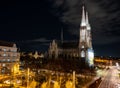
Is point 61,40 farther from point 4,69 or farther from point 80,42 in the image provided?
point 4,69

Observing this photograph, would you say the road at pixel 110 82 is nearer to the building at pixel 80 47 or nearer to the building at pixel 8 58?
the building at pixel 8 58

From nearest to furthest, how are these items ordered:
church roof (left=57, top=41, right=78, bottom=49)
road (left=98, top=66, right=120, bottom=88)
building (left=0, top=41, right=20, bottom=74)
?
road (left=98, top=66, right=120, bottom=88) → building (left=0, top=41, right=20, bottom=74) → church roof (left=57, top=41, right=78, bottom=49)

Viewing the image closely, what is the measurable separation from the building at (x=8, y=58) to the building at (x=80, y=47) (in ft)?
156

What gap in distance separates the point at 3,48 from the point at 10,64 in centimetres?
807

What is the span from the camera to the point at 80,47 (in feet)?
414

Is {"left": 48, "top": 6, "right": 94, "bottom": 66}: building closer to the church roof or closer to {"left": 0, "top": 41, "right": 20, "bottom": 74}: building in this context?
the church roof

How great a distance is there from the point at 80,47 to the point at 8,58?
61654 mm

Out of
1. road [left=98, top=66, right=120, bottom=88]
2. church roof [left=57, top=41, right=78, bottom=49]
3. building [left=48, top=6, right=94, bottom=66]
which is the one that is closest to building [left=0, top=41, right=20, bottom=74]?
road [left=98, top=66, right=120, bottom=88]

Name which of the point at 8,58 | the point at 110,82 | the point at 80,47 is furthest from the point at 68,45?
the point at 110,82

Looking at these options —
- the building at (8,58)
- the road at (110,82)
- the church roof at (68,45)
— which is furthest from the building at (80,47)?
the building at (8,58)

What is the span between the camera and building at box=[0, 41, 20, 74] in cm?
7342

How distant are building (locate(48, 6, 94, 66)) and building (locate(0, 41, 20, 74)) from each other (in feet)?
156

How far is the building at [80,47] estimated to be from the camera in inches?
4862

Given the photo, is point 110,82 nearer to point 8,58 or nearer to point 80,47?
point 8,58
